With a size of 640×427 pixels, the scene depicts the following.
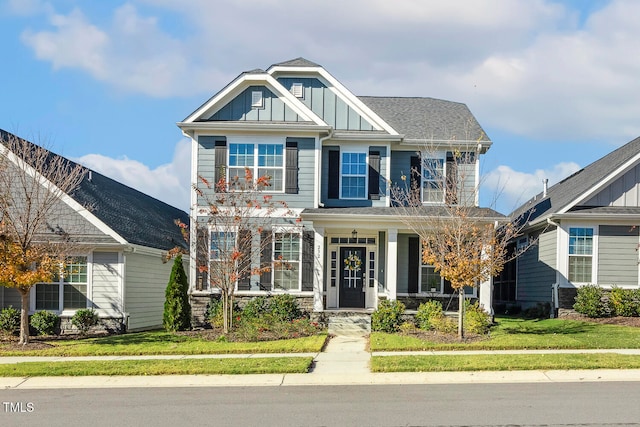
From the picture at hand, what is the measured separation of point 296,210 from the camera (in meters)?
20.6

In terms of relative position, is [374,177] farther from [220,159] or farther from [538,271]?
[538,271]

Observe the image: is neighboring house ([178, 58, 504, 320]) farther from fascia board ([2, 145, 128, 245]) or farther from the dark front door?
fascia board ([2, 145, 128, 245])

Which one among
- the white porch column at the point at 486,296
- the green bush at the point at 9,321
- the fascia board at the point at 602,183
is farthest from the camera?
the fascia board at the point at 602,183

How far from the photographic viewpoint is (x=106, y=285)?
19.8m

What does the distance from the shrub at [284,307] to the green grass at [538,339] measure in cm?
304

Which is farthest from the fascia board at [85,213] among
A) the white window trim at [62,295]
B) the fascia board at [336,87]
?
the fascia board at [336,87]

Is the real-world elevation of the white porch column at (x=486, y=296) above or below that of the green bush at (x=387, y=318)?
above

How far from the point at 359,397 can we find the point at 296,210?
10.3 m

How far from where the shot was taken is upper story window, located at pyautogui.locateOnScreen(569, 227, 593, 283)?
21.3m

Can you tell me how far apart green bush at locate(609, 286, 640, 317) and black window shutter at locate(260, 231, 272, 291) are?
10.7 metres

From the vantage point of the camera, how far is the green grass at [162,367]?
1305 cm

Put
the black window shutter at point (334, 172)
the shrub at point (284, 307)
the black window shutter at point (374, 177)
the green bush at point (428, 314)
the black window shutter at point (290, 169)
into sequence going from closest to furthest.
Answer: the green bush at point (428, 314)
the shrub at point (284, 307)
the black window shutter at point (290, 169)
the black window shutter at point (374, 177)
the black window shutter at point (334, 172)

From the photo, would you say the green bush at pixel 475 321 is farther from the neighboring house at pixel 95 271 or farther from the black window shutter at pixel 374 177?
the neighboring house at pixel 95 271

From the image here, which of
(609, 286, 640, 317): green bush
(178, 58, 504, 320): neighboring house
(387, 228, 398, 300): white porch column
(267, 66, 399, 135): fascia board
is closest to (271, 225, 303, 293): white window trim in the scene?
(178, 58, 504, 320): neighboring house
